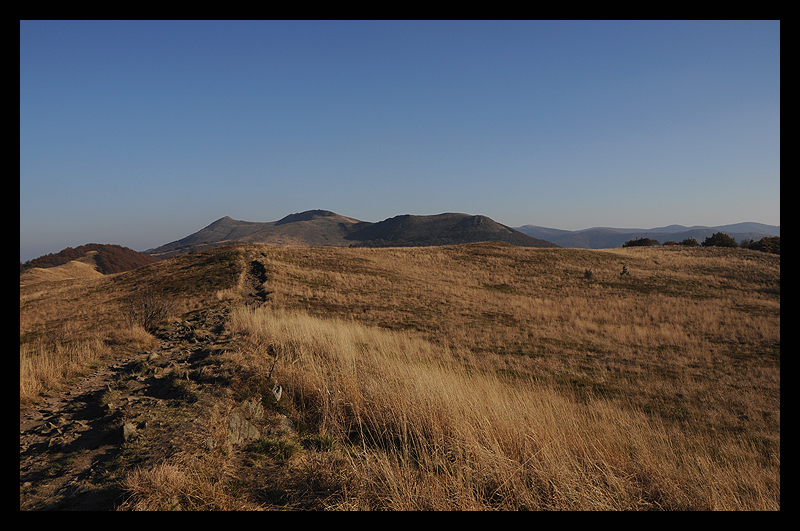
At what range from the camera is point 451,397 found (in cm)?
561

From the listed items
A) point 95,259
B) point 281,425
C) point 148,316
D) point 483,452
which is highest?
point 95,259

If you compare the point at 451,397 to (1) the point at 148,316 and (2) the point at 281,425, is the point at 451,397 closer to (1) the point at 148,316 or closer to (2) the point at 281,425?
(2) the point at 281,425

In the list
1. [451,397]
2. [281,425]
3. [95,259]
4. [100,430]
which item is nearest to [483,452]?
[451,397]

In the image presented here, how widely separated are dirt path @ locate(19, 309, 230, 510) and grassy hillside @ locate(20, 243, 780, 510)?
0.42 ft

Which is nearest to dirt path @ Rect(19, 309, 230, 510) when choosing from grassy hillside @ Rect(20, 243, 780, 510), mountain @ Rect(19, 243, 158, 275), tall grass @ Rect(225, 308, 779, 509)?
grassy hillside @ Rect(20, 243, 780, 510)

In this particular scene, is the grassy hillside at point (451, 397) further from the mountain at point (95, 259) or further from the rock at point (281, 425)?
the mountain at point (95, 259)

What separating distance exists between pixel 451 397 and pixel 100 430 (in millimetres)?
4861

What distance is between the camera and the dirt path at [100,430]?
3.35 meters

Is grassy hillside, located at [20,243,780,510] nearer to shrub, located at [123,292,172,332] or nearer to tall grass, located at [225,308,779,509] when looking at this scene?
tall grass, located at [225,308,779,509]

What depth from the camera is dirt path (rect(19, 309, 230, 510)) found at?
3354 millimetres

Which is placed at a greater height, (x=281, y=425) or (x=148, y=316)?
(x=148, y=316)
